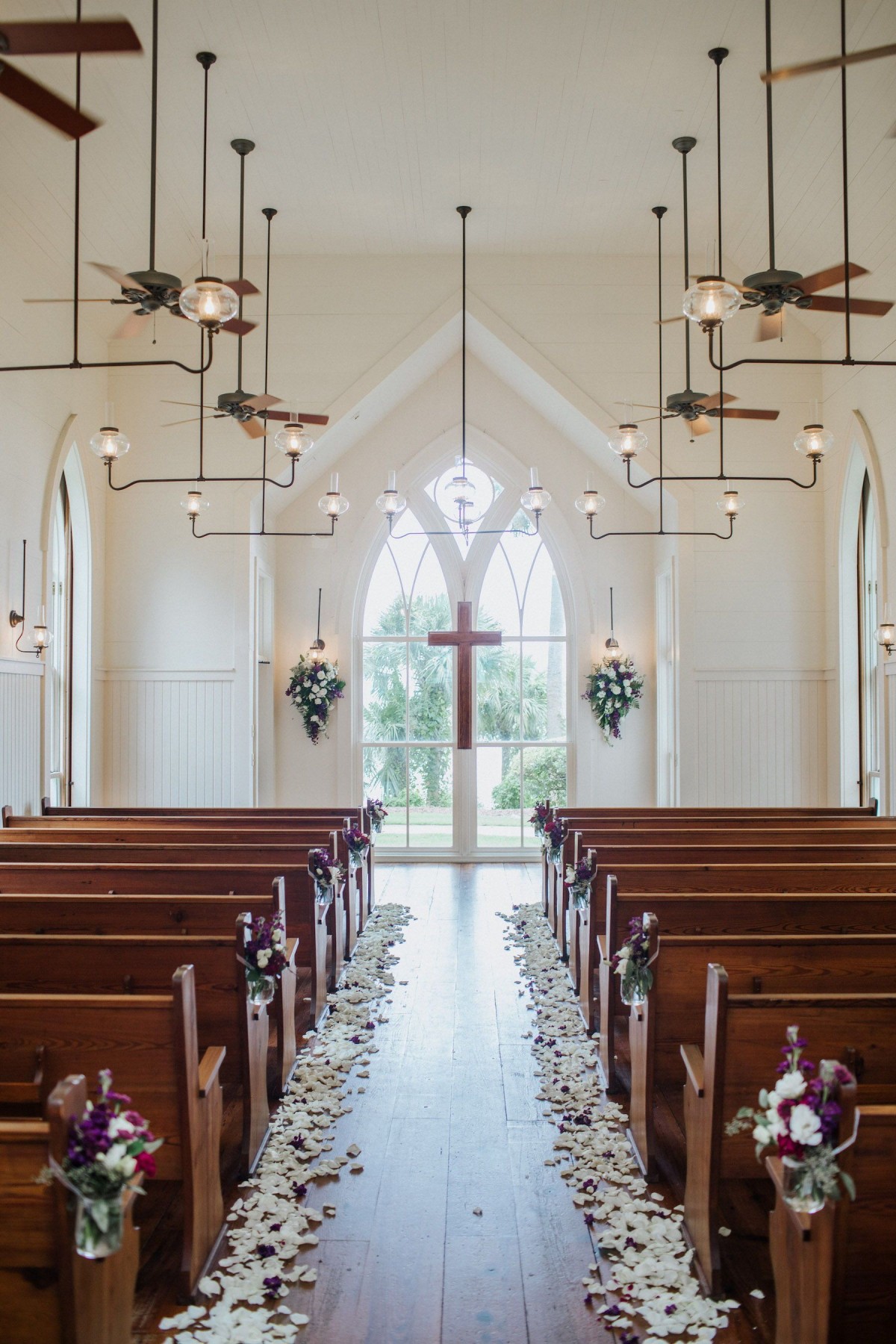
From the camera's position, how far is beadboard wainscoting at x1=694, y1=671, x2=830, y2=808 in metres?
8.74

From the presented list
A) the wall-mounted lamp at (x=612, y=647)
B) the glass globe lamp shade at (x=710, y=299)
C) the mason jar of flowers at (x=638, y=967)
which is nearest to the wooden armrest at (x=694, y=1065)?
the mason jar of flowers at (x=638, y=967)

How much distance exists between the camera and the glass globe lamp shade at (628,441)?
5.75 meters

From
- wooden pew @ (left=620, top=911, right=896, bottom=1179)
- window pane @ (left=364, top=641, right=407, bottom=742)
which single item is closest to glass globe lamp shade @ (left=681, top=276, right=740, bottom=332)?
wooden pew @ (left=620, top=911, right=896, bottom=1179)

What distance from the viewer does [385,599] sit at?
10125 millimetres

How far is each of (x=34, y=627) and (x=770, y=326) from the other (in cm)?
498

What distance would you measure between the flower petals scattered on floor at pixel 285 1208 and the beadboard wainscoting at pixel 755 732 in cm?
450

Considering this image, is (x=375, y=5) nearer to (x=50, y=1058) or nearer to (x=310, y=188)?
(x=310, y=188)

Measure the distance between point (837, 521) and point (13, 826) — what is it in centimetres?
653

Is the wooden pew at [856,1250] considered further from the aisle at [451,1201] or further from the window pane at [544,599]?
the window pane at [544,599]

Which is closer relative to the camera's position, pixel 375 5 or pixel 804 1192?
pixel 804 1192

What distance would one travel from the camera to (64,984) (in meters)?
3.20

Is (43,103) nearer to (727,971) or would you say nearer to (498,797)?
(727,971)

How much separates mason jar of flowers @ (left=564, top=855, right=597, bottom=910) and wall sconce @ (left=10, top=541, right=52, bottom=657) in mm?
3978

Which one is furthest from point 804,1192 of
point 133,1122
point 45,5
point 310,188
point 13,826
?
point 310,188
